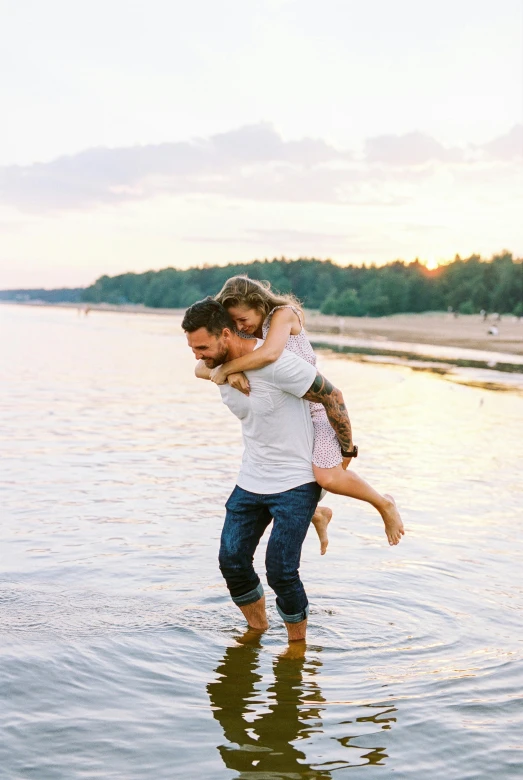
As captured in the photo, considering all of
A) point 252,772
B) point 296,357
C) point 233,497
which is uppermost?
point 296,357

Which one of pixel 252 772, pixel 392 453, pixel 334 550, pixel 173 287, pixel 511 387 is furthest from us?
pixel 173 287

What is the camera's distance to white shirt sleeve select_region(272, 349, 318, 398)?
4.63 metres

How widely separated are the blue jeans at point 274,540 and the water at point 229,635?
36 cm

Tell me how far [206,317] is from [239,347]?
273 millimetres

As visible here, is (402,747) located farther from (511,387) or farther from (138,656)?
(511,387)

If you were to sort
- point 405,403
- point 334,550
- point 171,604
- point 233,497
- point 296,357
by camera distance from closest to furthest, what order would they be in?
1. point 296,357
2. point 233,497
3. point 171,604
4. point 334,550
5. point 405,403

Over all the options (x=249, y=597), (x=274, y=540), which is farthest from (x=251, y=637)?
(x=274, y=540)

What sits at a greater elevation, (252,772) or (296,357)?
(296,357)

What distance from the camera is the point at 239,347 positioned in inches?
188

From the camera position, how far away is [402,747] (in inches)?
161

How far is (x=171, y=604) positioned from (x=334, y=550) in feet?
6.14

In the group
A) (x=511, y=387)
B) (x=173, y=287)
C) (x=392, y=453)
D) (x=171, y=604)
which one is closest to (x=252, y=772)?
(x=171, y=604)

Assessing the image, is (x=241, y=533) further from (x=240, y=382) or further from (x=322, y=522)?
(x=240, y=382)

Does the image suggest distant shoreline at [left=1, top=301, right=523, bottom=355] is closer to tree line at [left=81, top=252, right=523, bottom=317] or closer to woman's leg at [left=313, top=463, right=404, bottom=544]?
tree line at [left=81, top=252, right=523, bottom=317]
